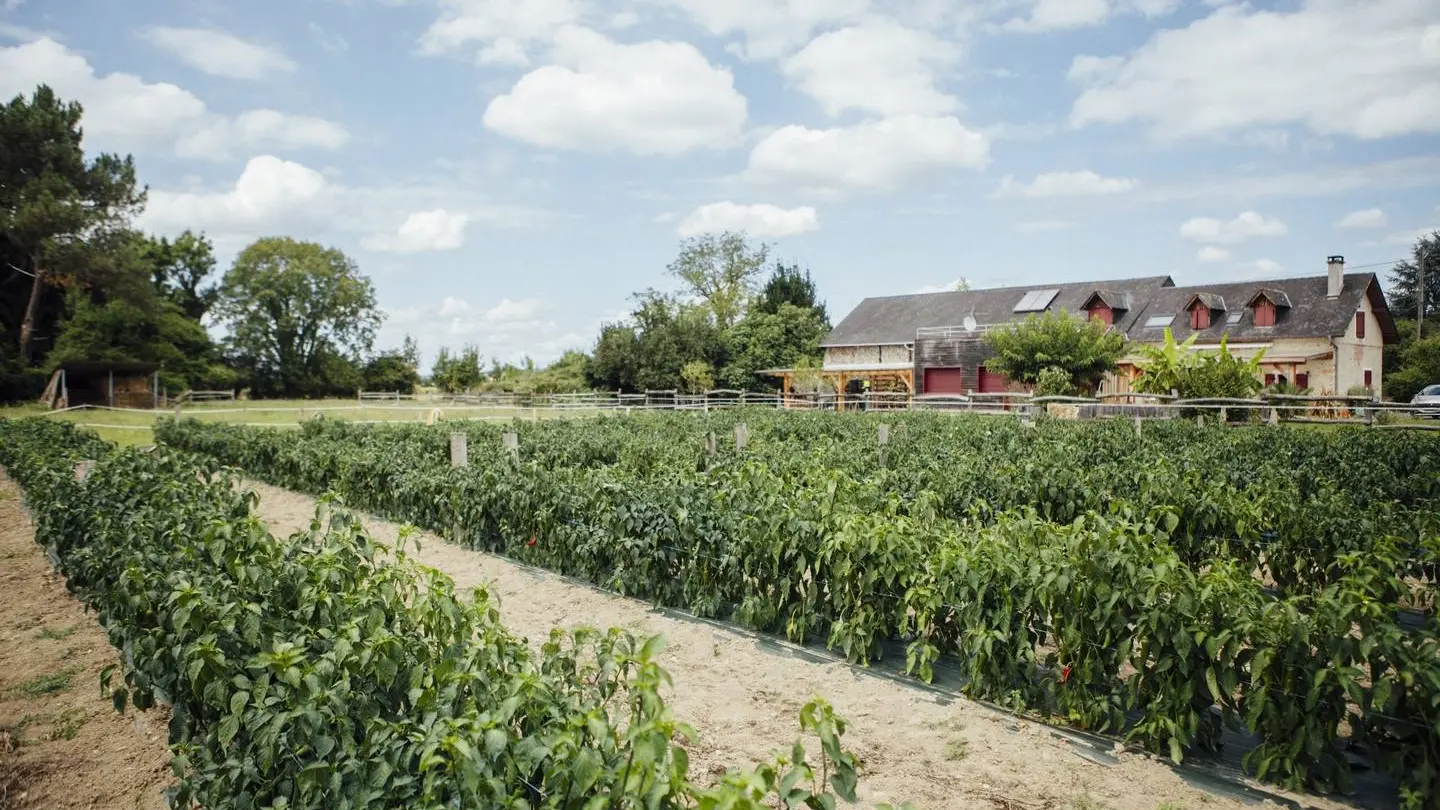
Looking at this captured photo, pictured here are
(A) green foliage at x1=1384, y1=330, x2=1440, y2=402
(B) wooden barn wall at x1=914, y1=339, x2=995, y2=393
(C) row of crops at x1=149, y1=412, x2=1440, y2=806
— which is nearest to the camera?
(C) row of crops at x1=149, y1=412, x2=1440, y2=806

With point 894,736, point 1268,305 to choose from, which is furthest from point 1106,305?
point 894,736

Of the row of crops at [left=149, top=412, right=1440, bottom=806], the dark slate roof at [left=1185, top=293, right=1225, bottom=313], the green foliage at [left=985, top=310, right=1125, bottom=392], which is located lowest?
the row of crops at [left=149, top=412, right=1440, bottom=806]

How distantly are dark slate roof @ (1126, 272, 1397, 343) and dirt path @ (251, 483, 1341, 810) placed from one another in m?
37.5

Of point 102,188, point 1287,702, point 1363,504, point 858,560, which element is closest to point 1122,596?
point 1287,702

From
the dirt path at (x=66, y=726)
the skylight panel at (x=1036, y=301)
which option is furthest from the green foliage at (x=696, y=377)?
the dirt path at (x=66, y=726)

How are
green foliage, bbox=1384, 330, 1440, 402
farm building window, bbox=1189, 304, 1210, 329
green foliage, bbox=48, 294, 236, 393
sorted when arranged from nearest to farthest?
1. green foliage, bbox=1384, 330, 1440, 402
2. farm building window, bbox=1189, 304, 1210, 329
3. green foliage, bbox=48, 294, 236, 393

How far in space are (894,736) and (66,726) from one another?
5368 mm

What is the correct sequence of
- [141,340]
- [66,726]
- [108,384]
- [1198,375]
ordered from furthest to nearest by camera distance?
[141,340]
[108,384]
[1198,375]
[66,726]

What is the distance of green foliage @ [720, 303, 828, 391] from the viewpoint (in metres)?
55.6

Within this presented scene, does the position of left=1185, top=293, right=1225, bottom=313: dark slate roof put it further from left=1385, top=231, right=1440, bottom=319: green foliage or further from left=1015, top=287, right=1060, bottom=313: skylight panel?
left=1385, top=231, right=1440, bottom=319: green foliage

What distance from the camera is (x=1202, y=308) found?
40688 mm

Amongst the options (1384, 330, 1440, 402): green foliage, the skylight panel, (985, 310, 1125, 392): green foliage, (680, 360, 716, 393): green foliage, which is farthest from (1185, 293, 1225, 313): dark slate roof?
(680, 360, 716, 393): green foliage

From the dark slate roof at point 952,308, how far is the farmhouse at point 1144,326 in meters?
0.06

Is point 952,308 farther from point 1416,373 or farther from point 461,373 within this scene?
point 461,373
